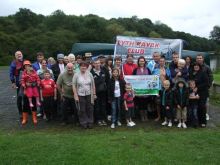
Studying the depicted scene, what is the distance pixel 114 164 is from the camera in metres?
6.39

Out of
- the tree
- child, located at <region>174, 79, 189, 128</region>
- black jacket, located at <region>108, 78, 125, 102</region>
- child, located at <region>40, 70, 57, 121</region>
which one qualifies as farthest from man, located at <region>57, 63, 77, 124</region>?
the tree

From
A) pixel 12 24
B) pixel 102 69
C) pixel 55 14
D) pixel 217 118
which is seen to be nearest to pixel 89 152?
pixel 102 69

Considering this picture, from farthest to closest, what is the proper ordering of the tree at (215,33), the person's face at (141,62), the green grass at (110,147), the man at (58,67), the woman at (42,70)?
the tree at (215,33)
the man at (58,67)
the woman at (42,70)
the person's face at (141,62)
the green grass at (110,147)

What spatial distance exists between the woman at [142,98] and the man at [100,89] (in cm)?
104

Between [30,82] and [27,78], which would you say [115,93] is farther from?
[27,78]

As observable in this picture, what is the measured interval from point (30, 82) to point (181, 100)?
4.33 meters

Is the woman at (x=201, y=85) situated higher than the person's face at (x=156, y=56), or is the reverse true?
the person's face at (x=156, y=56)

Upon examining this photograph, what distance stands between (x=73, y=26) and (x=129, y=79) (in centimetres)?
9435

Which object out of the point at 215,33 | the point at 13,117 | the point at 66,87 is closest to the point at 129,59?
the point at 66,87

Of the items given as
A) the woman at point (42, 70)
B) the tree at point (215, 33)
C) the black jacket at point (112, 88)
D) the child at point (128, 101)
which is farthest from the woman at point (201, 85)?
the tree at point (215, 33)

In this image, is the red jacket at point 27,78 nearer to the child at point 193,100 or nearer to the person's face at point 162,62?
the person's face at point 162,62

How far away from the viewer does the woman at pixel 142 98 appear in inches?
402

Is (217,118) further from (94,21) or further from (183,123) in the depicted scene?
(94,21)

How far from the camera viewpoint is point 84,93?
947 cm
